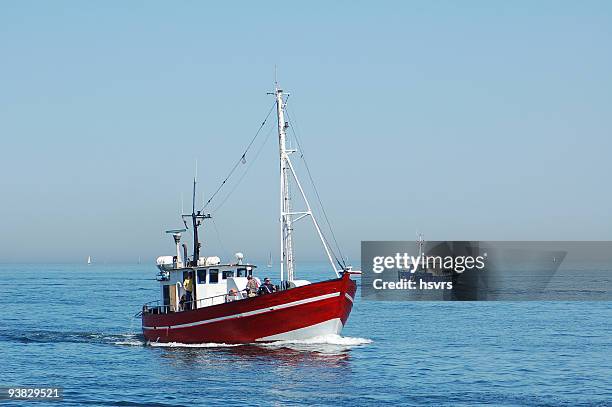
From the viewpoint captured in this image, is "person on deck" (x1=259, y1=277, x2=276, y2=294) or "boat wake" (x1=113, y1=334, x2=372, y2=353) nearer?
"boat wake" (x1=113, y1=334, x2=372, y2=353)

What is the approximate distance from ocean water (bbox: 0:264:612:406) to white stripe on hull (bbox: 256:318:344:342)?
16.5 inches

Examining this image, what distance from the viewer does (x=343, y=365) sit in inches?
1850

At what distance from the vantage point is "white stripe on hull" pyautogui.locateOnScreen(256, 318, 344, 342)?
171 feet

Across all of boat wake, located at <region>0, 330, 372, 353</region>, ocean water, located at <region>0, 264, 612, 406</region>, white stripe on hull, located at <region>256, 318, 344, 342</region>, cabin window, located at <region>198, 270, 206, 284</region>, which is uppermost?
cabin window, located at <region>198, 270, 206, 284</region>

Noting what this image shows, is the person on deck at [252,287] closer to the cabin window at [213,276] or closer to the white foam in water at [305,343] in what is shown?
the white foam in water at [305,343]

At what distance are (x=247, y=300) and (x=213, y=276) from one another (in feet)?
19.8

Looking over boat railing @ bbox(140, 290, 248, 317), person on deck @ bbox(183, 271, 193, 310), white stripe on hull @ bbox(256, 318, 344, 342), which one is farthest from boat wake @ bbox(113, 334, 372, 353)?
person on deck @ bbox(183, 271, 193, 310)

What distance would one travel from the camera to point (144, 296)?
12319 cm

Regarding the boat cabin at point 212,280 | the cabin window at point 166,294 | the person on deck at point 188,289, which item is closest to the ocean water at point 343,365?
the person on deck at point 188,289

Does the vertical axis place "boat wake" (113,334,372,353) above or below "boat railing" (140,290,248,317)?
below

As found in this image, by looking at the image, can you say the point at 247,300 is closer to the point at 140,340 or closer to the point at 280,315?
the point at 280,315

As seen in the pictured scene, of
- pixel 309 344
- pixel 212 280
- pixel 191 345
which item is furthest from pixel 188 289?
pixel 309 344

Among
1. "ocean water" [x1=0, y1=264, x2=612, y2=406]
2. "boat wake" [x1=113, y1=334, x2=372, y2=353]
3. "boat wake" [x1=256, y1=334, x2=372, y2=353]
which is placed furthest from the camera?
"boat wake" [x1=113, y1=334, x2=372, y2=353]

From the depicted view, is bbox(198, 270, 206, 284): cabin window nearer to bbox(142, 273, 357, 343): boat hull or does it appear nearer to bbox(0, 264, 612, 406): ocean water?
bbox(142, 273, 357, 343): boat hull
